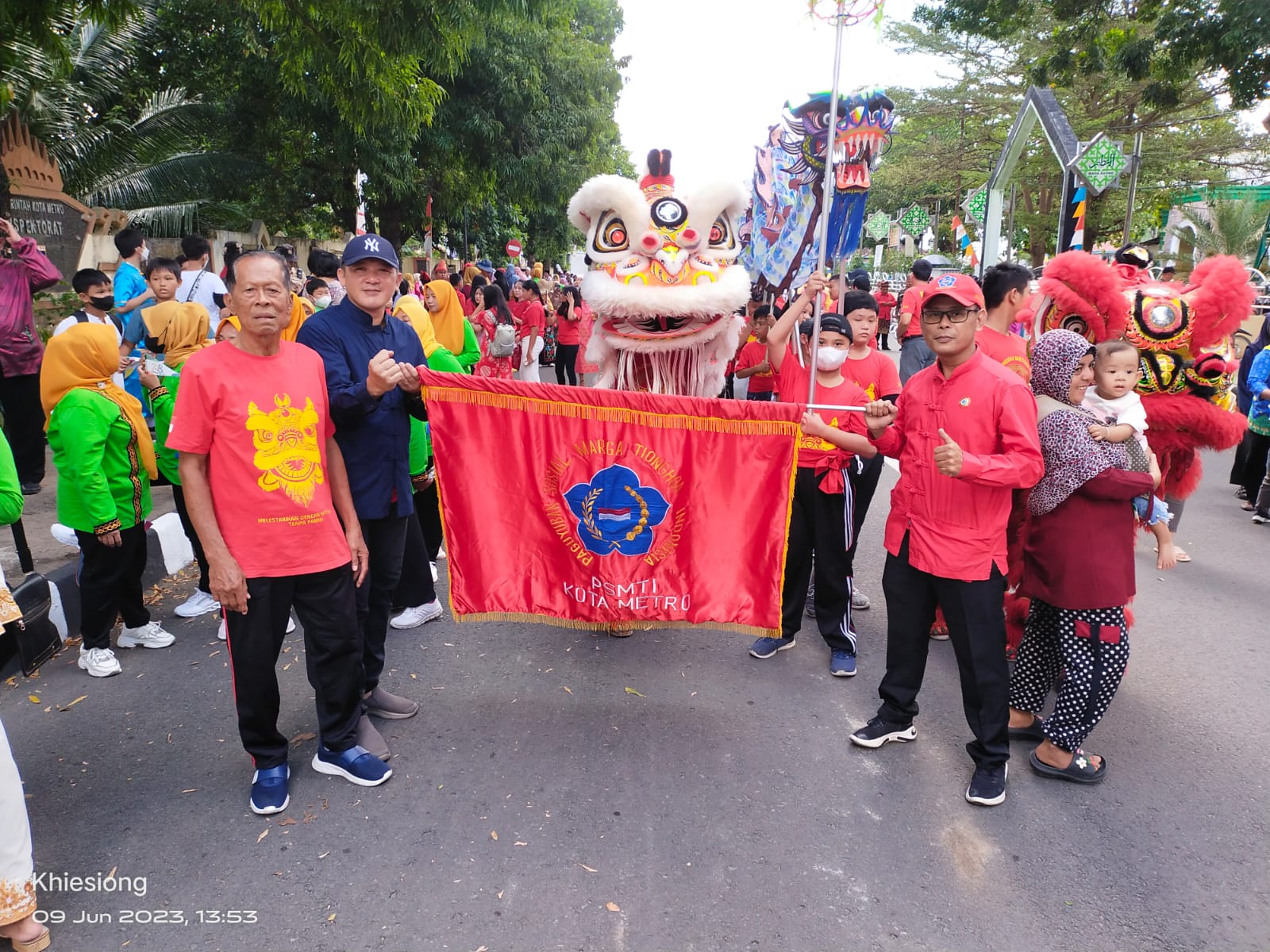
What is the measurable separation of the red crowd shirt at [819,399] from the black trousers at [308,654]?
6.90 feet

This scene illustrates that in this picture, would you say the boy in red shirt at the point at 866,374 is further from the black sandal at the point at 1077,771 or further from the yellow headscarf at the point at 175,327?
the yellow headscarf at the point at 175,327

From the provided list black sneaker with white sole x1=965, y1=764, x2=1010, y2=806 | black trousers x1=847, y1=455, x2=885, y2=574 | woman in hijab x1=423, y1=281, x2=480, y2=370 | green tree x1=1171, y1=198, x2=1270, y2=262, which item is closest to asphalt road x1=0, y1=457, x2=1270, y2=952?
black sneaker with white sole x1=965, y1=764, x2=1010, y2=806

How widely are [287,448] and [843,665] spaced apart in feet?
8.83

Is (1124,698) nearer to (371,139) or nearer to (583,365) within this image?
Result: (583,365)

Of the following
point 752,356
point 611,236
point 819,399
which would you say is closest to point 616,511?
point 819,399

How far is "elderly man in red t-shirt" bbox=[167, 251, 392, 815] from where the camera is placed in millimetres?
2648

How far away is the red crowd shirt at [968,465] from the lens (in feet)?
8.96

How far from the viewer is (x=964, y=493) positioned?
2.86 metres

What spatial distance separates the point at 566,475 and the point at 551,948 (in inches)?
67.5

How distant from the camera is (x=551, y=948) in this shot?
90.4 inches

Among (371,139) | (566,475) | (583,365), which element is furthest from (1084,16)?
(566,475)

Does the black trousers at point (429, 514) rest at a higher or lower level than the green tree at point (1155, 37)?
lower

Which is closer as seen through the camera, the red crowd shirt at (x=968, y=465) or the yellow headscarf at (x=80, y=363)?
the red crowd shirt at (x=968, y=465)

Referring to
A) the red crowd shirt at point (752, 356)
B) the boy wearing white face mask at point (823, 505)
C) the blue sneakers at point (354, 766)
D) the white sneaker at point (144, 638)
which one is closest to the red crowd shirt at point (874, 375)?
the boy wearing white face mask at point (823, 505)
